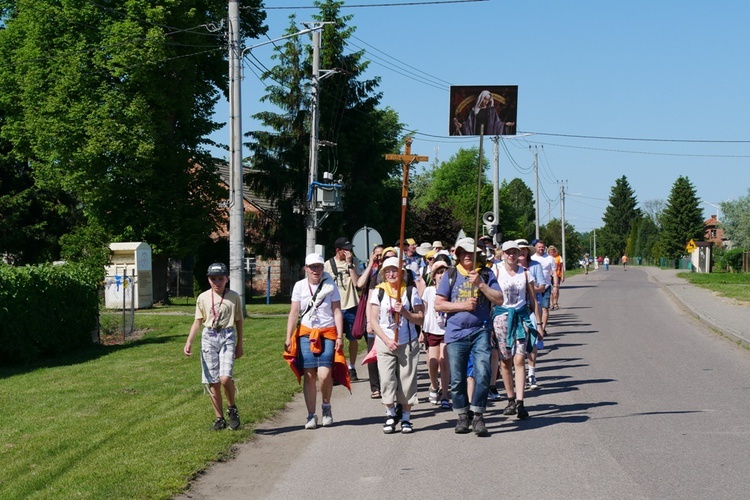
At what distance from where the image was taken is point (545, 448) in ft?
27.2

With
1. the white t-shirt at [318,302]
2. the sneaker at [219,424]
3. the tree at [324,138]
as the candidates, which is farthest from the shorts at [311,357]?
the tree at [324,138]

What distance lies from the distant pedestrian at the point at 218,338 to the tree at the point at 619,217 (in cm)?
16743

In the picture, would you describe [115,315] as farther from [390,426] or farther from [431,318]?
[390,426]

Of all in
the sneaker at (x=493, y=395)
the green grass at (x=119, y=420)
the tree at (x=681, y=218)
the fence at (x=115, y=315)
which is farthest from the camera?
the tree at (x=681, y=218)

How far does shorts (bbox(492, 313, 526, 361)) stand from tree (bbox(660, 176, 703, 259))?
10787 cm

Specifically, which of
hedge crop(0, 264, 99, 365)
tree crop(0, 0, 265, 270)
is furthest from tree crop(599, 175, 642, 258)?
hedge crop(0, 264, 99, 365)

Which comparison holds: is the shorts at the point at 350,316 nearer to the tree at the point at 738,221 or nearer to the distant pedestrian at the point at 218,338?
the distant pedestrian at the point at 218,338

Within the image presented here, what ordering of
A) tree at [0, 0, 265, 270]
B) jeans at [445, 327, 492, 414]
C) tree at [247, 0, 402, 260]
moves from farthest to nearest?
tree at [247, 0, 402, 260], tree at [0, 0, 265, 270], jeans at [445, 327, 492, 414]

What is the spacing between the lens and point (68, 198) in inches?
1635

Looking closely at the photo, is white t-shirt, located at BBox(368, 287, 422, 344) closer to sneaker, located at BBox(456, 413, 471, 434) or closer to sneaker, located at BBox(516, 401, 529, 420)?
sneaker, located at BBox(456, 413, 471, 434)

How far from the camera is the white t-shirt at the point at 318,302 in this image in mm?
9523

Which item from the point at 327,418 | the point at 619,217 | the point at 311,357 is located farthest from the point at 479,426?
the point at 619,217

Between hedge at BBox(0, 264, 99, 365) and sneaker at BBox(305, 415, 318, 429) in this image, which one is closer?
sneaker at BBox(305, 415, 318, 429)

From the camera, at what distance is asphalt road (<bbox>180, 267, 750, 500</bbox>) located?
694 cm
